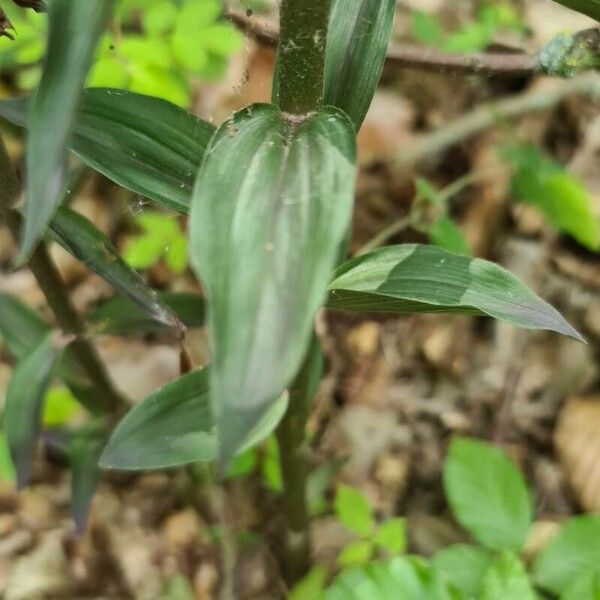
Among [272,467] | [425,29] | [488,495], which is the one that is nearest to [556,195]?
[425,29]

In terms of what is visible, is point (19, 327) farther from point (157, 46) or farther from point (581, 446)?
Result: point (581, 446)

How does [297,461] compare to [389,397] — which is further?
[389,397]

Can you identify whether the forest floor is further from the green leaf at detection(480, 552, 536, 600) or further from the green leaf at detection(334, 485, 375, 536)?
the green leaf at detection(480, 552, 536, 600)

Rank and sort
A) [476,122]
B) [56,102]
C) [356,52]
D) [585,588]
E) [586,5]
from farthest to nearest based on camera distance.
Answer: [476,122] → [585,588] → [356,52] → [586,5] → [56,102]

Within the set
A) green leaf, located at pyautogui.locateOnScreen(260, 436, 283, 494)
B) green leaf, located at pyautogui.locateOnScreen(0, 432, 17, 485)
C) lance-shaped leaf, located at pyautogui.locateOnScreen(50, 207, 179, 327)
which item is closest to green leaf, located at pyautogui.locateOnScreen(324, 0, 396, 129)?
lance-shaped leaf, located at pyautogui.locateOnScreen(50, 207, 179, 327)

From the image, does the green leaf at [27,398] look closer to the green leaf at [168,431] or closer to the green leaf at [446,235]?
the green leaf at [168,431]
